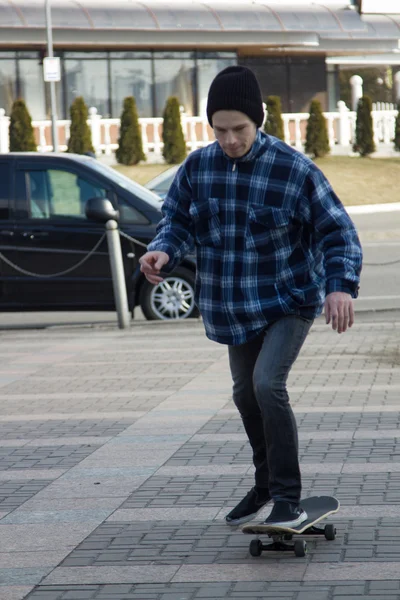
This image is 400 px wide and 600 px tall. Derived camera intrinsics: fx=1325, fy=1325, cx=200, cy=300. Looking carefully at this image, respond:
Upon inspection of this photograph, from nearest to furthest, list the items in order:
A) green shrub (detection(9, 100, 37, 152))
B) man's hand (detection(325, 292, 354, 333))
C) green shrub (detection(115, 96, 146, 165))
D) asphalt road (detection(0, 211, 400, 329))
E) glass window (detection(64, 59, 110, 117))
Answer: man's hand (detection(325, 292, 354, 333)) < asphalt road (detection(0, 211, 400, 329)) < green shrub (detection(9, 100, 37, 152)) < green shrub (detection(115, 96, 146, 165)) < glass window (detection(64, 59, 110, 117))

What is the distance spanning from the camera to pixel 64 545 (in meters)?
5.18

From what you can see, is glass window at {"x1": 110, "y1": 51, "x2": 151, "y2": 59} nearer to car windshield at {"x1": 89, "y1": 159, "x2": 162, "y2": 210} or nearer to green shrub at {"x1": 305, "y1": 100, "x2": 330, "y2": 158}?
green shrub at {"x1": 305, "y1": 100, "x2": 330, "y2": 158}

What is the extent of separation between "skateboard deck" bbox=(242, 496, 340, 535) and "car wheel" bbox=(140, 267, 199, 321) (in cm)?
803

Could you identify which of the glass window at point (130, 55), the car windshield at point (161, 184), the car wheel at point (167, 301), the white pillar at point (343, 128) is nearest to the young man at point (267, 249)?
the car wheel at point (167, 301)

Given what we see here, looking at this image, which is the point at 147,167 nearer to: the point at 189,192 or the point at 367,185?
the point at 367,185

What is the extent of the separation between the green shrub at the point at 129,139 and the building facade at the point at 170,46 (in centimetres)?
408

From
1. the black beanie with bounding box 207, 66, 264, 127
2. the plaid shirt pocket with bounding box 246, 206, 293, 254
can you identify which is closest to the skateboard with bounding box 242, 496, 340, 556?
the plaid shirt pocket with bounding box 246, 206, 293, 254

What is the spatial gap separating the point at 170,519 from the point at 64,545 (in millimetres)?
532

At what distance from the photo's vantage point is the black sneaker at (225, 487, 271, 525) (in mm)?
5312

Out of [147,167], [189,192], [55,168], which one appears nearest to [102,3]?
[147,167]

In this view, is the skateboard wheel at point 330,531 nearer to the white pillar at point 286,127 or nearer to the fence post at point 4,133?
the fence post at point 4,133

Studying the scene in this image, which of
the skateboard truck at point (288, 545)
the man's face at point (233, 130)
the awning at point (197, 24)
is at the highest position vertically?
the awning at point (197, 24)

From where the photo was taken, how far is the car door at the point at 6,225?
13.2 m

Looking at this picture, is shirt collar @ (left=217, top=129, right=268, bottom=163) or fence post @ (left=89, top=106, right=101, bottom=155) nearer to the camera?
shirt collar @ (left=217, top=129, right=268, bottom=163)
